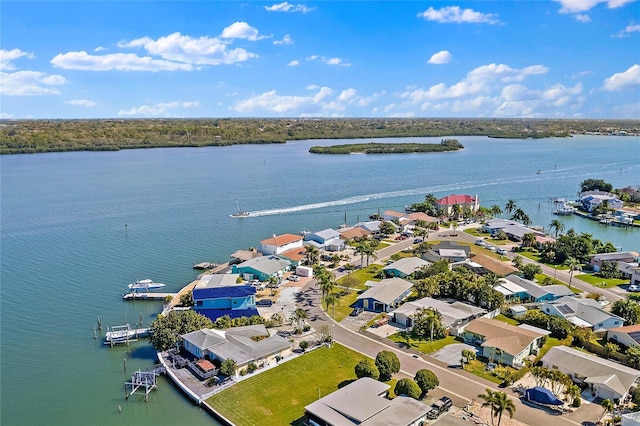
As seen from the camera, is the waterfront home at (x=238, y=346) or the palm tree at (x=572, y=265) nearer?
the waterfront home at (x=238, y=346)

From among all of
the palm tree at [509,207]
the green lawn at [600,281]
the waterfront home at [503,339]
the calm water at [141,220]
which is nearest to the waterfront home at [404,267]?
the waterfront home at [503,339]

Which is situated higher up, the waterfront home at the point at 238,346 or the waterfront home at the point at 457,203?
the waterfront home at the point at 457,203

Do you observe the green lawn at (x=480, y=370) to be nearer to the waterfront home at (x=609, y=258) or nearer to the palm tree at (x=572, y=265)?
the palm tree at (x=572, y=265)

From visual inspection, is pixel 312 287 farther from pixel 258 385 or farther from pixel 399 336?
pixel 258 385

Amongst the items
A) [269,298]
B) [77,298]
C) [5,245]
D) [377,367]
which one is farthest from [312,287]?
[5,245]

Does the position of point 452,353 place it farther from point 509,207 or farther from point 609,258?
point 509,207

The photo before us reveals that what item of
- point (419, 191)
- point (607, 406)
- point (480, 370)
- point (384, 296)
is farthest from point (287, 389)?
point (419, 191)

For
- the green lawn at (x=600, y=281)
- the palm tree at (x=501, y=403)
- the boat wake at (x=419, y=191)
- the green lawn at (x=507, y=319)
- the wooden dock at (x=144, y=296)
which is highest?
the boat wake at (x=419, y=191)
